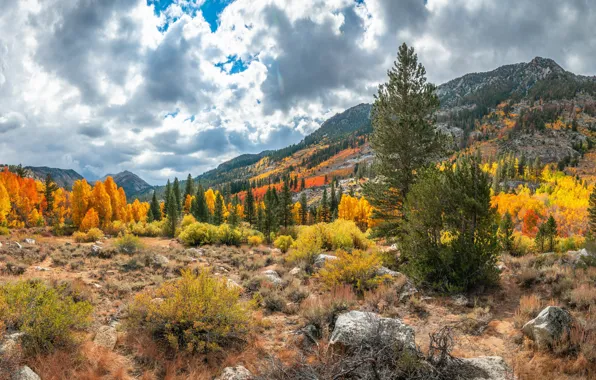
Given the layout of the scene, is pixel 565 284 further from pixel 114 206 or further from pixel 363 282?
pixel 114 206

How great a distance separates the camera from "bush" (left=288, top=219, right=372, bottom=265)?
15.7 meters

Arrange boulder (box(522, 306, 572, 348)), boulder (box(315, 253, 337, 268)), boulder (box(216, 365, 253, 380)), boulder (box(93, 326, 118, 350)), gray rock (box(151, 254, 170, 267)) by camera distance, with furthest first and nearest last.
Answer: gray rock (box(151, 254, 170, 267)), boulder (box(315, 253, 337, 268)), boulder (box(93, 326, 118, 350)), boulder (box(522, 306, 572, 348)), boulder (box(216, 365, 253, 380))

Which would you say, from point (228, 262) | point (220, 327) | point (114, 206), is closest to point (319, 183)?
point (114, 206)

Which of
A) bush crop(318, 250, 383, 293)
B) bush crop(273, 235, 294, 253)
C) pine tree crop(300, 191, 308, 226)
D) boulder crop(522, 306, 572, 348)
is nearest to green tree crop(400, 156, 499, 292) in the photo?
bush crop(318, 250, 383, 293)

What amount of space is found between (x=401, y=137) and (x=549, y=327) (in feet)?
38.2

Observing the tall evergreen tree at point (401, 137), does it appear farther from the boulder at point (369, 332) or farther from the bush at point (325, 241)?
the boulder at point (369, 332)

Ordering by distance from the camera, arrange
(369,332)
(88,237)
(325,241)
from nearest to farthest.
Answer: (369,332) → (325,241) → (88,237)

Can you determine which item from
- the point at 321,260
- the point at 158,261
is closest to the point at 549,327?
the point at 321,260

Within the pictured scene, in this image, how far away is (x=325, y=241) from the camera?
60.5ft

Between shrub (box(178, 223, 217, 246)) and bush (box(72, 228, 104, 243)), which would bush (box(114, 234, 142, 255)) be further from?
bush (box(72, 228, 104, 243))

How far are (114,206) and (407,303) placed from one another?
Answer: 50203mm

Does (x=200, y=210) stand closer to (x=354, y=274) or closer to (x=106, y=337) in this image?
(x=354, y=274)

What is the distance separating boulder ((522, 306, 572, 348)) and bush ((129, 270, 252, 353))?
655cm

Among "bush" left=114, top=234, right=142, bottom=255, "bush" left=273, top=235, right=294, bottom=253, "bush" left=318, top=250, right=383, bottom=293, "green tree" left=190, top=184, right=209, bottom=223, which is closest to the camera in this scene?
"bush" left=318, top=250, right=383, bottom=293
